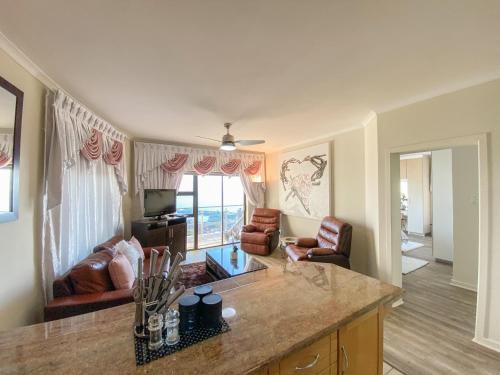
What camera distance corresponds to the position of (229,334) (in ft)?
2.97

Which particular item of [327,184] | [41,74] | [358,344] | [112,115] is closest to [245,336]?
[358,344]

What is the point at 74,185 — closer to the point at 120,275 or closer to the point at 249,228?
the point at 120,275

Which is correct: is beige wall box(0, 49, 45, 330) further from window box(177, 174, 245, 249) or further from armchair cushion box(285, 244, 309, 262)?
window box(177, 174, 245, 249)

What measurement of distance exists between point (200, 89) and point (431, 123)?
2.58m

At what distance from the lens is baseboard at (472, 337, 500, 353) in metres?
1.94

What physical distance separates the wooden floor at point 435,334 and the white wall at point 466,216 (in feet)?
0.88

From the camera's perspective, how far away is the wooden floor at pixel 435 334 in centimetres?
179

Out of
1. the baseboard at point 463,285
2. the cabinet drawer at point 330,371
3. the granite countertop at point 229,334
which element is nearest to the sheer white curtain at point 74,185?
the granite countertop at point 229,334

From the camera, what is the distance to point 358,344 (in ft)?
3.79

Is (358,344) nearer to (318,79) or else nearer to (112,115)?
(318,79)

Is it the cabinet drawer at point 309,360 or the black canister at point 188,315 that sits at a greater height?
the black canister at point 188,315

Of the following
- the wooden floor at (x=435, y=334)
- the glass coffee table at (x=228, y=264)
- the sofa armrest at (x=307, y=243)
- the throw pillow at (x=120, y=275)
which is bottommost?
the wooden floor at (x=435, y=334)

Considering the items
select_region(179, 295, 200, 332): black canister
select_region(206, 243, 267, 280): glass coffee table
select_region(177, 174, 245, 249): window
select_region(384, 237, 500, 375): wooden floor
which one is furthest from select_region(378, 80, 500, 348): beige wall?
select_region(177, 174, 245, 249): window

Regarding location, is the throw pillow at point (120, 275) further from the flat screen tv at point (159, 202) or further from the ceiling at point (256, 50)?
the flat screen tv at point (159, 202)
